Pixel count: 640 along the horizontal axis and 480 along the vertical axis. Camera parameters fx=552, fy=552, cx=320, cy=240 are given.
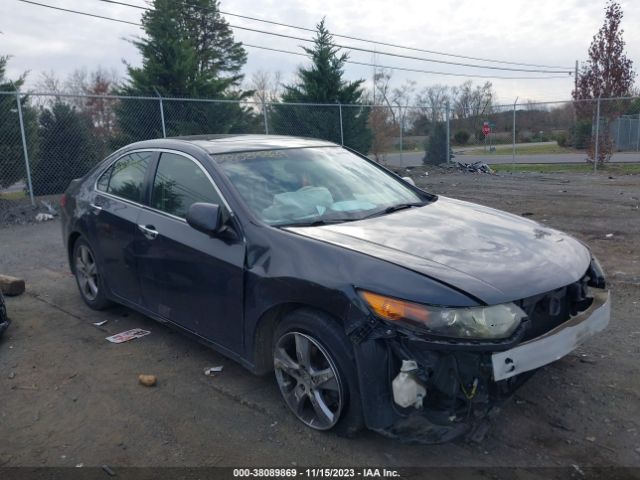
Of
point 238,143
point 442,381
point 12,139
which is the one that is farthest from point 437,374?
point 12,139

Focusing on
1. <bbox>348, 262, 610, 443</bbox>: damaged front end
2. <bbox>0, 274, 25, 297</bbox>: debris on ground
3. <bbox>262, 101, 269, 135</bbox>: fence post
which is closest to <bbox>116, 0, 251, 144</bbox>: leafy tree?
<bbox>262, 101, 269, 135</bbox>: fence post

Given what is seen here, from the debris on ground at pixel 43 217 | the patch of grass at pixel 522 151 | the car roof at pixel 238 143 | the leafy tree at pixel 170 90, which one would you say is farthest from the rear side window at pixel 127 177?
the patch of grass at pixel 522 151

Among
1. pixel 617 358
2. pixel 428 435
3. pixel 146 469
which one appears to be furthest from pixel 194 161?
pixel 617 358

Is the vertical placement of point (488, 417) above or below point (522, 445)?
above

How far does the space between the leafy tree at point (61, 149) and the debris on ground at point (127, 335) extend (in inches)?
361

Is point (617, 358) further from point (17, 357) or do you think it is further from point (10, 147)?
point (10, 147)

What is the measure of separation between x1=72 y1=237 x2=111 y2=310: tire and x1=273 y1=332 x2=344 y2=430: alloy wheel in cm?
236

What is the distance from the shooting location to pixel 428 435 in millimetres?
2625

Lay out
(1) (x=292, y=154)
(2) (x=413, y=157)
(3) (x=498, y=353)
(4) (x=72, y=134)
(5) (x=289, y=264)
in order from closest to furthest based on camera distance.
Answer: (3) (x=498, y=353), (5) (x=289, y=264), (1) (x=292, y=154), (4) (x=72, y=134), (2) (x=413, y=157)

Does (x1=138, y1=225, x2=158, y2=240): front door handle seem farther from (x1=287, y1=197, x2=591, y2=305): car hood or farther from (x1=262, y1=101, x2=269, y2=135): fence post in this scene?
(x1=262, y1=101, x2=269, y2=135): fence post

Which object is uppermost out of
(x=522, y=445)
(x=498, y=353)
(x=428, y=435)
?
(x=498, y=353)

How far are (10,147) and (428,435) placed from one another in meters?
11.8

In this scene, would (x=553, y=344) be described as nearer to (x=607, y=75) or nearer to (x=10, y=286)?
(x=10, y=286)

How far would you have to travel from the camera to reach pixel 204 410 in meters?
3.37
